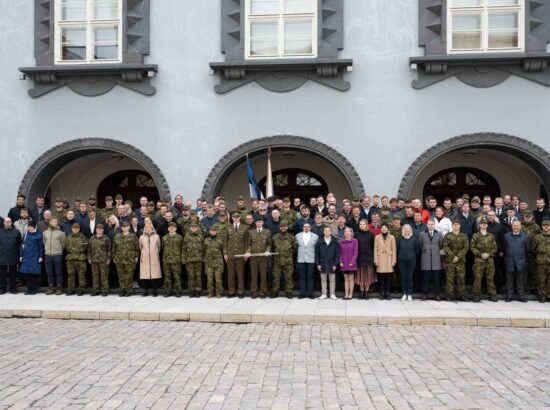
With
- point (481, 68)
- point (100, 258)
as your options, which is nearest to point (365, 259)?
point (100, 258)

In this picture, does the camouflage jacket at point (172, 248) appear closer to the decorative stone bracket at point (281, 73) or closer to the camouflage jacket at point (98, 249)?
the camouflage jacket at point (98, 249)

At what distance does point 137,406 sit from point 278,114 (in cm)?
993

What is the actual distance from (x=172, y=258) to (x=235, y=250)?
1.30m

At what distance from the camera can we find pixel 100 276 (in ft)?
41.0

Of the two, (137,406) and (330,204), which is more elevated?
(330,204)

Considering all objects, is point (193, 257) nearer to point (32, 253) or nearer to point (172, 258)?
point (172, 258)

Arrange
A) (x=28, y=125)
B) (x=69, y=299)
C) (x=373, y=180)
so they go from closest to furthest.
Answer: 1. (x=69, y=299)
2. (x=373, y=180)
3. (x=28, y=125)

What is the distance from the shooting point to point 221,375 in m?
6.70

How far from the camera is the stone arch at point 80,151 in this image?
14805 mm

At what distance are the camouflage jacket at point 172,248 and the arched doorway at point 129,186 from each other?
19.9 ft

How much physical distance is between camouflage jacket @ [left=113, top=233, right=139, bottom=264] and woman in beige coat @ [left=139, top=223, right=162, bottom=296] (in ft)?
0.51

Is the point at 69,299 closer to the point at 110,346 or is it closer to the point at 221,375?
the point at 110,346

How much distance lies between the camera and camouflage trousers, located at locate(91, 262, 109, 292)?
12.4 meters

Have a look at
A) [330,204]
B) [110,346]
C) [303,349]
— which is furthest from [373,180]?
[110,346]
